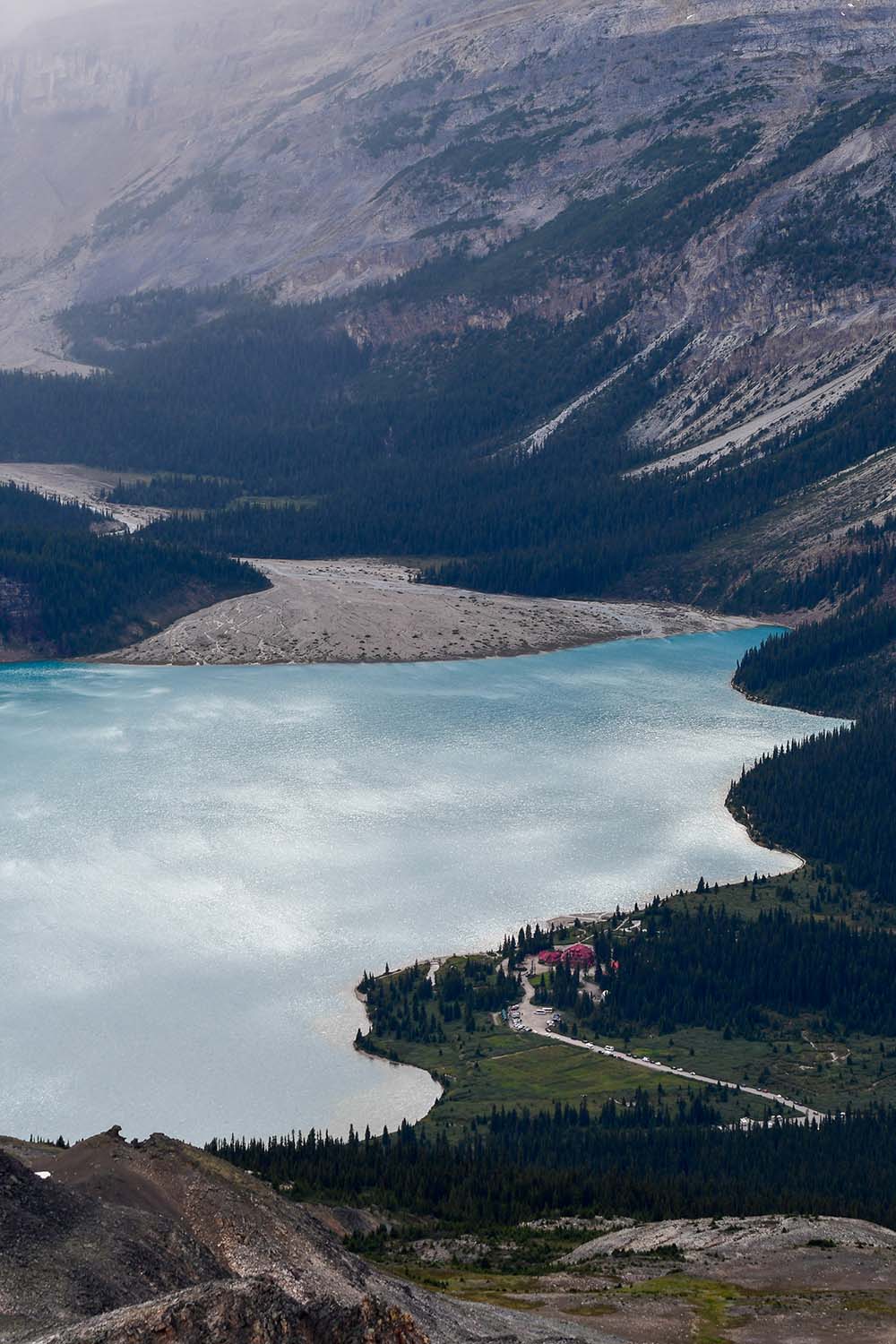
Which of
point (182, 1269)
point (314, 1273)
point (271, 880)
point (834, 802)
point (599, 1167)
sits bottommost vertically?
point (314, 1273)

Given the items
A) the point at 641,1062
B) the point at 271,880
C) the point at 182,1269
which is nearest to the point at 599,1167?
the point at 641,1062

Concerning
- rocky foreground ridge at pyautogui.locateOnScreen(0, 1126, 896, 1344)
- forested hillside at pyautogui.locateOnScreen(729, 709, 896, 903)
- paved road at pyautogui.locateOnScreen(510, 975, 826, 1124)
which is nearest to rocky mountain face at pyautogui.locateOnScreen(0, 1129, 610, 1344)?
rocky foreground ridge at pyautogui.locateOnScreen(0, 1126, 896, 1344)

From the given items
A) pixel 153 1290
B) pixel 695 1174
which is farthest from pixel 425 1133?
pixel 153 1290

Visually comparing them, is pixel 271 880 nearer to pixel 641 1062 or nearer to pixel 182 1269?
pixel 641 1062

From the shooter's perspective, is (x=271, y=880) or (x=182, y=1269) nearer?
(x=182, y=1269)

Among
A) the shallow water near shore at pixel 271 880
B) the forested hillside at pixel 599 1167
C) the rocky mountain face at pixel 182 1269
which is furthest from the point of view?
the shallow water near shore at pixel 271 880

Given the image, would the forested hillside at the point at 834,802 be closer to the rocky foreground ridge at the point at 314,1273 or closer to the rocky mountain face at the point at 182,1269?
the rocky foreground ridge at the point at 314,1273

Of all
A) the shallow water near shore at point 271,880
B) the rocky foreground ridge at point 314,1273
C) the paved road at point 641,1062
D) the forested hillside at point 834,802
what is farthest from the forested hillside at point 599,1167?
the forested hillside at point 834,802
